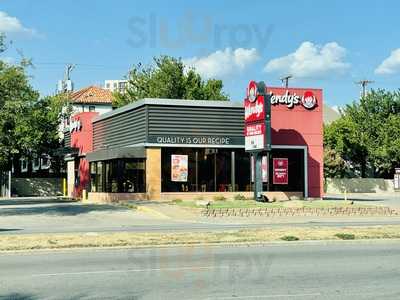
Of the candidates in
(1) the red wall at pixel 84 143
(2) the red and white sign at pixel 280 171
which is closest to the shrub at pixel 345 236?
(2) the red and white sign at pixel 280 171

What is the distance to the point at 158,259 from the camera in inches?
517

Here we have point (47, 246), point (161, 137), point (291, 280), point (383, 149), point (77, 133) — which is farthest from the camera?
point (383, 149)

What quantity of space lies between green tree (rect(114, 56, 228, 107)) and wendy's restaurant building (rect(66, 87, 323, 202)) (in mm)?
23128

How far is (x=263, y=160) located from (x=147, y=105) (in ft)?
23.9

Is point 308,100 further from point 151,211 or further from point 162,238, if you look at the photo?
point 162,238

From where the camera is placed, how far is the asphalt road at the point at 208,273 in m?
8.98

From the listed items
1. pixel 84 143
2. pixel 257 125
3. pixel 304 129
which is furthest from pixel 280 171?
pixel 84 143

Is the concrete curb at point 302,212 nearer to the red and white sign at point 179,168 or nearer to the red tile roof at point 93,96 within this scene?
the red and white sign at point 179,168

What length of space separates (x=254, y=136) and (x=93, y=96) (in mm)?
62121

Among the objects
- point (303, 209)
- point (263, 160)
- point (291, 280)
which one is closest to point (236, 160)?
point (263, 160)

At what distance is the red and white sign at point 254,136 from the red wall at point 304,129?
12.0 feet

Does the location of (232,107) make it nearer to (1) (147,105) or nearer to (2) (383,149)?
(1) (147,105)

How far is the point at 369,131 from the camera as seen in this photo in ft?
196

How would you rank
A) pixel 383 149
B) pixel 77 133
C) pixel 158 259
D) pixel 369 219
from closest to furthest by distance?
1. pixel 158 259
2. pixel 369 219
3. pixel 77 133
4. pixel 383 149
